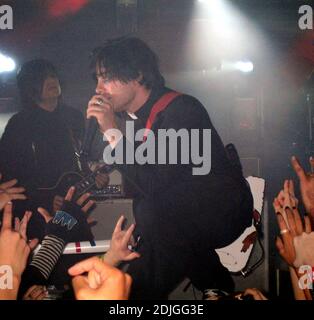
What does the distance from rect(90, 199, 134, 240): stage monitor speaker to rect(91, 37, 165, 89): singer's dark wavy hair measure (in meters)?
0.73

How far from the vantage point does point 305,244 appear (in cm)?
271

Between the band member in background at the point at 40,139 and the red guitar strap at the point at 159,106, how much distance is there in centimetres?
39

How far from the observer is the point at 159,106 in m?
2.52

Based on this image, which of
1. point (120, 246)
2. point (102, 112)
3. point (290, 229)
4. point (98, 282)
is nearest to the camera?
point (98, 282)

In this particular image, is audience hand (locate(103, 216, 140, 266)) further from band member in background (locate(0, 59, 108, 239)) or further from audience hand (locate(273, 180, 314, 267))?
audience hand (locate(273, 180, 314, 267))

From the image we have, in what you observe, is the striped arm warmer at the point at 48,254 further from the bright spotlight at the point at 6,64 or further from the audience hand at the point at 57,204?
the bright spotlight at the point at 6,64

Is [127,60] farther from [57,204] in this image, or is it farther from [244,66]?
[57,204]

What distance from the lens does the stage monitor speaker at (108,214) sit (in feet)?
8.38

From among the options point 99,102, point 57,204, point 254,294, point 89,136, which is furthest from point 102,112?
point 254,294

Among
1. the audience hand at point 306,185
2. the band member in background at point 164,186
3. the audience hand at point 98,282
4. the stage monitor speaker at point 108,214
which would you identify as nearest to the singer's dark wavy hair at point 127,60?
the band member in background at point 164,186

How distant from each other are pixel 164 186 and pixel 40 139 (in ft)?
2.61

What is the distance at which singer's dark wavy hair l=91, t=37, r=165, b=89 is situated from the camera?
257 cm

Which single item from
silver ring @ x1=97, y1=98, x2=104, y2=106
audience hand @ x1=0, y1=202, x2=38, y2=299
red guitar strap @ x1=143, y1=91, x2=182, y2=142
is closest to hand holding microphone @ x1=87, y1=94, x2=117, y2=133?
silver ring @ x1=97, y1=98, x2=104, y2=106
